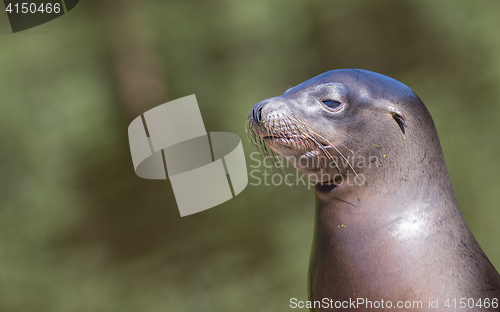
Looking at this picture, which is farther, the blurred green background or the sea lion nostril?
the blurred green background

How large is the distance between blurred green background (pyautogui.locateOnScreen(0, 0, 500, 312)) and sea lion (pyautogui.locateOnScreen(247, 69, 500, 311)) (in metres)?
0.70

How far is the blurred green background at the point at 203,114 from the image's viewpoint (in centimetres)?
154

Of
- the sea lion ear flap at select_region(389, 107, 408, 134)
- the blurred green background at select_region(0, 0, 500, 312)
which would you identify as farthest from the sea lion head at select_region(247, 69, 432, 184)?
the blurred green background at select_region(0, 0, 500, 312)

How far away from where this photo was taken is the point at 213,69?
63.1 inches

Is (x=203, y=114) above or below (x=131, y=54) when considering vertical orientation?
below

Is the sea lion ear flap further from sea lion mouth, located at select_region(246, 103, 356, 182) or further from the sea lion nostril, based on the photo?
the sea lion nostril

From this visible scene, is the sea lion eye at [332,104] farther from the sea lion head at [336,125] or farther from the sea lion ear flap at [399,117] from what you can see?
the sea lion ear flap at [399,117]

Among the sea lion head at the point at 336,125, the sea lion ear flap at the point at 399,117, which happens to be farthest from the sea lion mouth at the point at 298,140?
the sea lion ear flap at the point at 399,117

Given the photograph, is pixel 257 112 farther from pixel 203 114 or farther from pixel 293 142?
pixel 203 114

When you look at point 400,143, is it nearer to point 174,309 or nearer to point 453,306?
point 453,306

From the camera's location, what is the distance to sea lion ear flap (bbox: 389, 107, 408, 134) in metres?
0.89

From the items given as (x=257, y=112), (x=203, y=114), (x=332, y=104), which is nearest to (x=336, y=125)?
(x=332, y=104)

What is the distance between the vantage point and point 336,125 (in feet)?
2.92

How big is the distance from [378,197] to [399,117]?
163 mm
